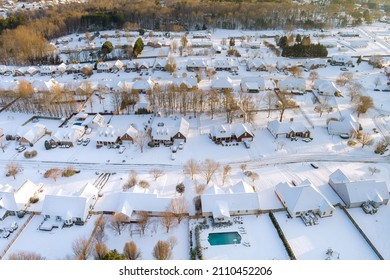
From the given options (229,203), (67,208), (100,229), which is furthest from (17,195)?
(229,203)

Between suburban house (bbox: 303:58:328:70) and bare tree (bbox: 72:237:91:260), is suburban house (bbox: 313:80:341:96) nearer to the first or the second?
suburban house (bbox: 303:58:328:70)

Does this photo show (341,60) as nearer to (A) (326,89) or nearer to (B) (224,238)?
(A) (326,89)

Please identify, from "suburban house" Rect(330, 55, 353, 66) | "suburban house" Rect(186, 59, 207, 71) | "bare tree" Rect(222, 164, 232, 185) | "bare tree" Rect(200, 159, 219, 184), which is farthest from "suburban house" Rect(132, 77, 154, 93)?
"suburban house" Rect(330, 55, 353, 66)

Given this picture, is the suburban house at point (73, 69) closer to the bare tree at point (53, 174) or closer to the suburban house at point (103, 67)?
the suburban house at point (103, 67)

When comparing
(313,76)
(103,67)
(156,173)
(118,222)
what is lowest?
(156,173)

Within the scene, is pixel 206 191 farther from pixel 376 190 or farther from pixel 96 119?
pixel 96 119

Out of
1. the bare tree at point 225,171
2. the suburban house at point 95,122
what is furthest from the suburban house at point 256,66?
the bare tree at point 225,171

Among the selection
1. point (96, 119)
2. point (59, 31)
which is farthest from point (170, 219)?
point (59, 31)
